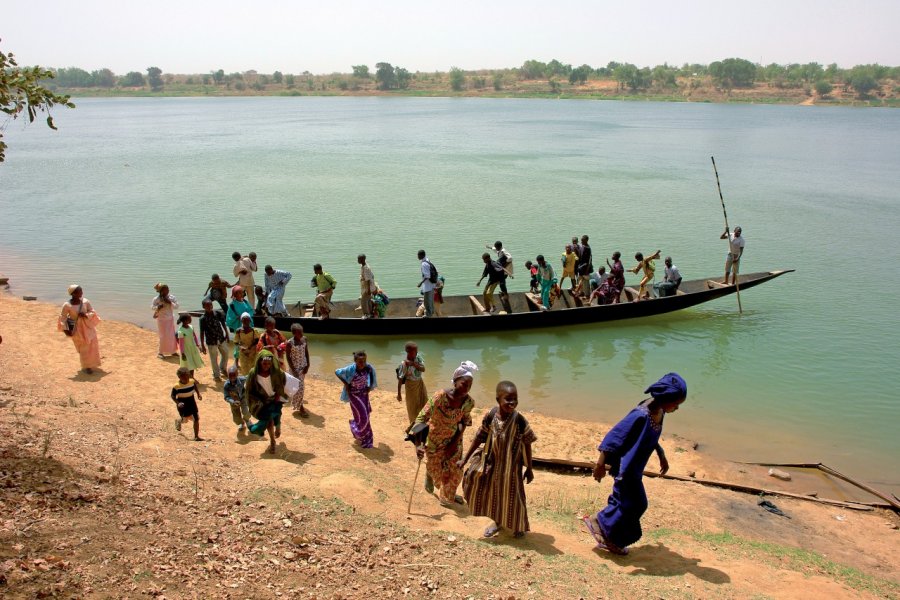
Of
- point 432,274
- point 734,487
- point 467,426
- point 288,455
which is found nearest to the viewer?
point 467,426

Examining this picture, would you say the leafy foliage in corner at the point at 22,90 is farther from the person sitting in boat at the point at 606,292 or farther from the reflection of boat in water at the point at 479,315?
the person sitting in boat at the point at 606,292

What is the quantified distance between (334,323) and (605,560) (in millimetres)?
9390

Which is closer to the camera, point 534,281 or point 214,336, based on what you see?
point 214,336

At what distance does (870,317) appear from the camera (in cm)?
1788

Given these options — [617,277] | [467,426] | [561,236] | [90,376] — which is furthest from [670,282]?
[90,376]

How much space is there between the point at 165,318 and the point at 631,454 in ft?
28.2

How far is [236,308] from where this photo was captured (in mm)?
11086

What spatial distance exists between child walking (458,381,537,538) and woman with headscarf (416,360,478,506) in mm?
499

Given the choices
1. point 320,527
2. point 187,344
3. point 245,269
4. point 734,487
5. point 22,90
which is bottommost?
point 734,487

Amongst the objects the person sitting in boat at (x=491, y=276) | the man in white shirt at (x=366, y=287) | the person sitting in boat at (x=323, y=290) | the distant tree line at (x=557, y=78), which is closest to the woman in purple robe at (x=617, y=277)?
the person sitting in boat at (x=491, y=276)

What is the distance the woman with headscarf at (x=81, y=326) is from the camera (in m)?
10.5

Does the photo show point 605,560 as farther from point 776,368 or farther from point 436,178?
point 436,178

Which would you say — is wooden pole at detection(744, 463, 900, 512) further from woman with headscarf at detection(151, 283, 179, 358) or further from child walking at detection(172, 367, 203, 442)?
woman with headscarf at detection(151, 283, 179, 358)

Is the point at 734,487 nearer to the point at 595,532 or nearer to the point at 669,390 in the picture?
the point at 595,532
